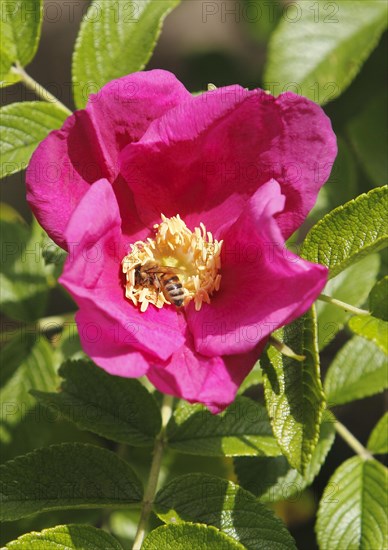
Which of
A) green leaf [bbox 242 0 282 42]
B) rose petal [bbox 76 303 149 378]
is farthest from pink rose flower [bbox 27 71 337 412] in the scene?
green leaf [bbox 242 0 282 42]

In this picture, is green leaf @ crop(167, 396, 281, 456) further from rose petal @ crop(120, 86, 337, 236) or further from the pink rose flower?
rose petal @ crop(120, 86, 337, 236)

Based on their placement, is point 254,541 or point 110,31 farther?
point 110,31

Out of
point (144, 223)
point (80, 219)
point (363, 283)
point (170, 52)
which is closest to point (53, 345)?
point (144, 223)

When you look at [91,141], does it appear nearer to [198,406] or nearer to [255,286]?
[255,286]

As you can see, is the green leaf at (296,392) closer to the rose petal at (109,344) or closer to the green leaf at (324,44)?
the rose petal at (109,344)

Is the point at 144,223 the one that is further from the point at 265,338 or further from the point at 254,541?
the point at 254,541
